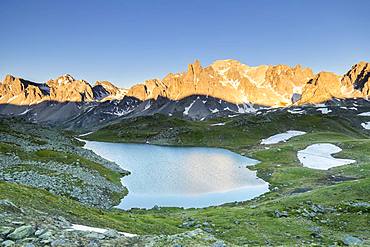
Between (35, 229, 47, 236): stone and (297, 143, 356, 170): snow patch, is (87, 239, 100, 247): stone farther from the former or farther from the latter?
(297, 143, 356, 170): snow patch

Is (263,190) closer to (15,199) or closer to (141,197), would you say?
(141,197)

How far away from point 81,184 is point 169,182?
966 inches

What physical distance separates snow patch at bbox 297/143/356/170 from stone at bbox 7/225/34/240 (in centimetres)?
8662

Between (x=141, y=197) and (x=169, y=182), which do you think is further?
(x=169, y=182)

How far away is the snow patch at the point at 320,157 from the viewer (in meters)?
96.4

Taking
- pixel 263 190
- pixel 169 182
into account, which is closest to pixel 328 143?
pixel 263 190

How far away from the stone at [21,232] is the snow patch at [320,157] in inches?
3410

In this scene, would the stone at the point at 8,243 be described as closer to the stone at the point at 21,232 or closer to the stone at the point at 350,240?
the stone at the point at 21,232

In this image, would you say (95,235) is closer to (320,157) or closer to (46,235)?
(46,235)

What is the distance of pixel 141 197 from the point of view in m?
64.8

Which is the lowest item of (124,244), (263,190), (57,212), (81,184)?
(124,244)

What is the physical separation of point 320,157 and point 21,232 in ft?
351

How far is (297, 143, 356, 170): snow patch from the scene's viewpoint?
96363mm

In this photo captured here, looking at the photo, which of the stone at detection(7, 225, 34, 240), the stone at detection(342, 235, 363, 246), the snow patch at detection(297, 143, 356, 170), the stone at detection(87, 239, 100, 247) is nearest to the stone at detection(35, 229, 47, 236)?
the stone at detection(7, 225, 34, 240)
